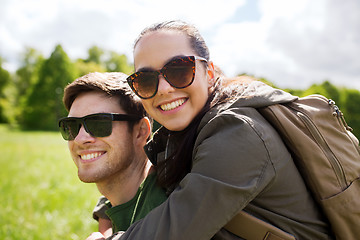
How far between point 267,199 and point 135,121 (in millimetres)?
1518

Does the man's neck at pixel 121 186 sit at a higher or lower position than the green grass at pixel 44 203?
higher

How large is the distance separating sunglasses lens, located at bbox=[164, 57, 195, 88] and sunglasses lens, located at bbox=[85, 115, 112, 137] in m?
0.82

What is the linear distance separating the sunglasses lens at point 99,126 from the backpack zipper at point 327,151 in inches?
64.7

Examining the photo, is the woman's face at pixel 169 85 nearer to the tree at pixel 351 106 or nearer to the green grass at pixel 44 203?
the green grass at pixel 44 203

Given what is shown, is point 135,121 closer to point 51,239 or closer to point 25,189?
point 51,239

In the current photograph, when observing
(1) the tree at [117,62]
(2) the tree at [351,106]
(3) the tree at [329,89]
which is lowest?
(2) the tree at [351,106]

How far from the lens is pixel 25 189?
9375 millimetres

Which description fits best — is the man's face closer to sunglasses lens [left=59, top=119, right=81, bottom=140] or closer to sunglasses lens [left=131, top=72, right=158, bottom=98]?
sunglasses lens [left=59, top=119, right=81, bottom=140]

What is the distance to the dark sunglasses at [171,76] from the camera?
7.56 ft

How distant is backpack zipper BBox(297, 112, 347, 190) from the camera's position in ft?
6.46

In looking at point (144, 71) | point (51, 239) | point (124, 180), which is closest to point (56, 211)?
point (51, 239)

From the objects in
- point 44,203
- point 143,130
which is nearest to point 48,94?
point 44,203

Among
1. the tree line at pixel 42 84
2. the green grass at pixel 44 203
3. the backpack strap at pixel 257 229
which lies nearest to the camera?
the backpack strap at pixel 257 229

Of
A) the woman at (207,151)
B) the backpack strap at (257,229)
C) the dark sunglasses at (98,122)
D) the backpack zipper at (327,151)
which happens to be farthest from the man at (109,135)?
the backpack zipper at (327,151)
